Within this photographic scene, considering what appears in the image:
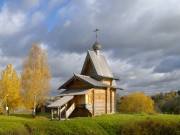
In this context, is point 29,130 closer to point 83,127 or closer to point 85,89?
point 83,127

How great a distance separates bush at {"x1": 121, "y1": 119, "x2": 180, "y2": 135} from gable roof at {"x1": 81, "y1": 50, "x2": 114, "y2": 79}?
1184cm

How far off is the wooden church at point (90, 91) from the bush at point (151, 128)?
8.49 m

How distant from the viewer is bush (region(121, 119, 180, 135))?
21000 millimetres

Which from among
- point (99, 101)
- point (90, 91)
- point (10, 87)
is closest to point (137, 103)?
point (10, 87)

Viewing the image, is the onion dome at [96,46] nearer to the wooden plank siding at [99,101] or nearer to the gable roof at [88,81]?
the gable roof at [88,81]

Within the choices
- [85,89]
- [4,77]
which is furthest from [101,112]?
[4,77]

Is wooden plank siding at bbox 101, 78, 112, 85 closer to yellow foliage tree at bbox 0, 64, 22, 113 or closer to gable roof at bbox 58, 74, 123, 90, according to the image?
gable roof at bbox 58, 74, 123, 90

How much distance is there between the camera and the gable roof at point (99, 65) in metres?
33.1

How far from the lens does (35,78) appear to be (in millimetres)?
36844

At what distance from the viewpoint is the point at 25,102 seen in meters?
37.6

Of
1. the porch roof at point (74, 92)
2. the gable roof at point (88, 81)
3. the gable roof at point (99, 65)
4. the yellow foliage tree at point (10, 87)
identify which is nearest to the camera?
the porch roof at point (74, 92)

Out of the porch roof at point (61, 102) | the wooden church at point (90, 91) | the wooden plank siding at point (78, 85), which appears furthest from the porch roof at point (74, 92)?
the wooden plank siding at point (78, 85)

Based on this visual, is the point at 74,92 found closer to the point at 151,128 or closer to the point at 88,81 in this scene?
the point at 88,81

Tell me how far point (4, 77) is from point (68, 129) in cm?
2223
